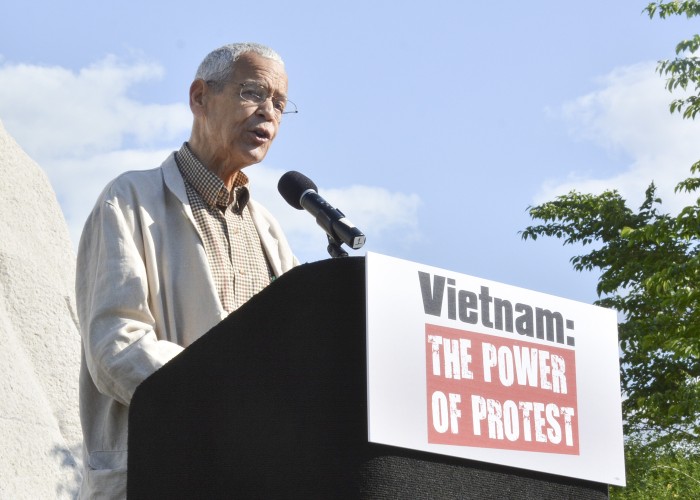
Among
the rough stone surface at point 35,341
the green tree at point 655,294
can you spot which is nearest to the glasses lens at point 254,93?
the rough stone surface at point 35,341

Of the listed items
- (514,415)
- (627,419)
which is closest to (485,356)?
(514,415)

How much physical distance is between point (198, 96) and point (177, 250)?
50 cm

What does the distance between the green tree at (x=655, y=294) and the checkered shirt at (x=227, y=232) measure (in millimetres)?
9999

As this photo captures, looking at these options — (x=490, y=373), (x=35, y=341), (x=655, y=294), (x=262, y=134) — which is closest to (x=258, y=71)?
(x=262, y=134)

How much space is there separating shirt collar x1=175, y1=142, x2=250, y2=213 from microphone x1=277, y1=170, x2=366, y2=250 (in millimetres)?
256

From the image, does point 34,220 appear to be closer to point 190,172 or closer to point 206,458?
point 190,172

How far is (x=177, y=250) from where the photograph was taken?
2635 millimetres

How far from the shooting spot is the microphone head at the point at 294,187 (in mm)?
2549

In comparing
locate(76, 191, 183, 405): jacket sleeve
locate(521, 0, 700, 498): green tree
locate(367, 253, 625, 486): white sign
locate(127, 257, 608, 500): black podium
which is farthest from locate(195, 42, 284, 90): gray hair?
locate(521, 0, 700, 498): green tree

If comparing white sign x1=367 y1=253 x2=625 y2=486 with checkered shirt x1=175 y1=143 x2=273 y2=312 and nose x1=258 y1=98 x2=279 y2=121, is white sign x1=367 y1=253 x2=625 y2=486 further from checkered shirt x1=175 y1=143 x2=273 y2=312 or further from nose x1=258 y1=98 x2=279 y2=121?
nose x1=258 y1=98 x2=279 y2=121

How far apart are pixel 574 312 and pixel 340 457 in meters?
0.72

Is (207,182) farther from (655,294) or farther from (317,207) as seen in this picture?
(655,294)

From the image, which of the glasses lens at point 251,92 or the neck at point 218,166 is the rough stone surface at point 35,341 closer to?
the neck at point 218,166

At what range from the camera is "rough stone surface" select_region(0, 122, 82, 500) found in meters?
7.01
